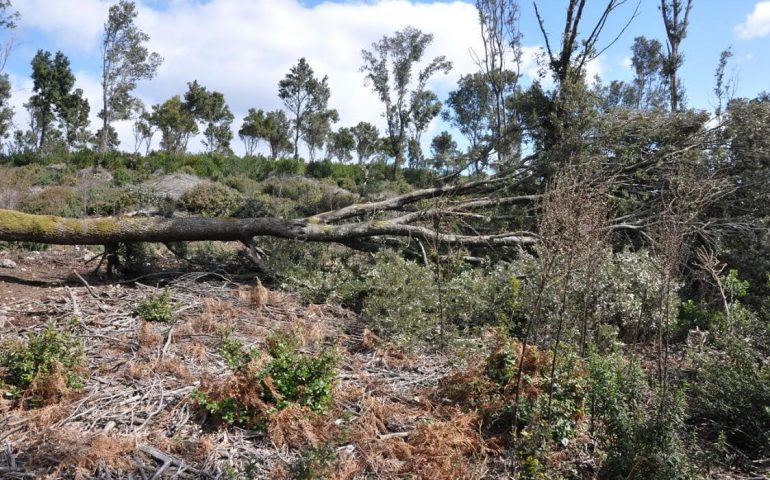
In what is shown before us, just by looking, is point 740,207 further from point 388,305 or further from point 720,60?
point 720,60

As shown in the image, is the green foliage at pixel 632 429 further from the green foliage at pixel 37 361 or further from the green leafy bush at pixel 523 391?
the green foliage at pixel 37 361

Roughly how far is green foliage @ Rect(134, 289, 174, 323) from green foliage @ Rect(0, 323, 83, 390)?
3.89 feet

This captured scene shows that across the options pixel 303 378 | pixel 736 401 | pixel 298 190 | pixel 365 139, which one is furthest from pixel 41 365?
pixel 365 139

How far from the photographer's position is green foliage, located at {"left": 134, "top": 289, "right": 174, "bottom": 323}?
5.17 m

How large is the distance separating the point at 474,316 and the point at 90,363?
11.8ft

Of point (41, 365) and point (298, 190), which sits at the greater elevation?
point (298, 190)

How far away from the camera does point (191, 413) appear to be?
365 cm

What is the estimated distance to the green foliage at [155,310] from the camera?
17.0 feet

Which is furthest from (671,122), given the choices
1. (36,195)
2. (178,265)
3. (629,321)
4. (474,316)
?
(36,195)

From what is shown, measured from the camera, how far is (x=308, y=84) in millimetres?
31500

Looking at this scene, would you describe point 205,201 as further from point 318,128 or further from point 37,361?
point 318,128

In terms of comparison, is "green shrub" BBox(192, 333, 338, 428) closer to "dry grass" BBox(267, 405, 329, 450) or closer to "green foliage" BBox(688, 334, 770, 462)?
"dry grass" BBox(267, 405, 329, 450)

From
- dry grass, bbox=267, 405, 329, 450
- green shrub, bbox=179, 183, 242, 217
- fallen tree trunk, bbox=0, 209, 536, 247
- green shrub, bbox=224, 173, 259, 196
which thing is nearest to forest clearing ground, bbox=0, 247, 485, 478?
dry grass, bbox=267, 405, 329, 450

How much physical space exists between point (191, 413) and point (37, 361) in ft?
3.62
